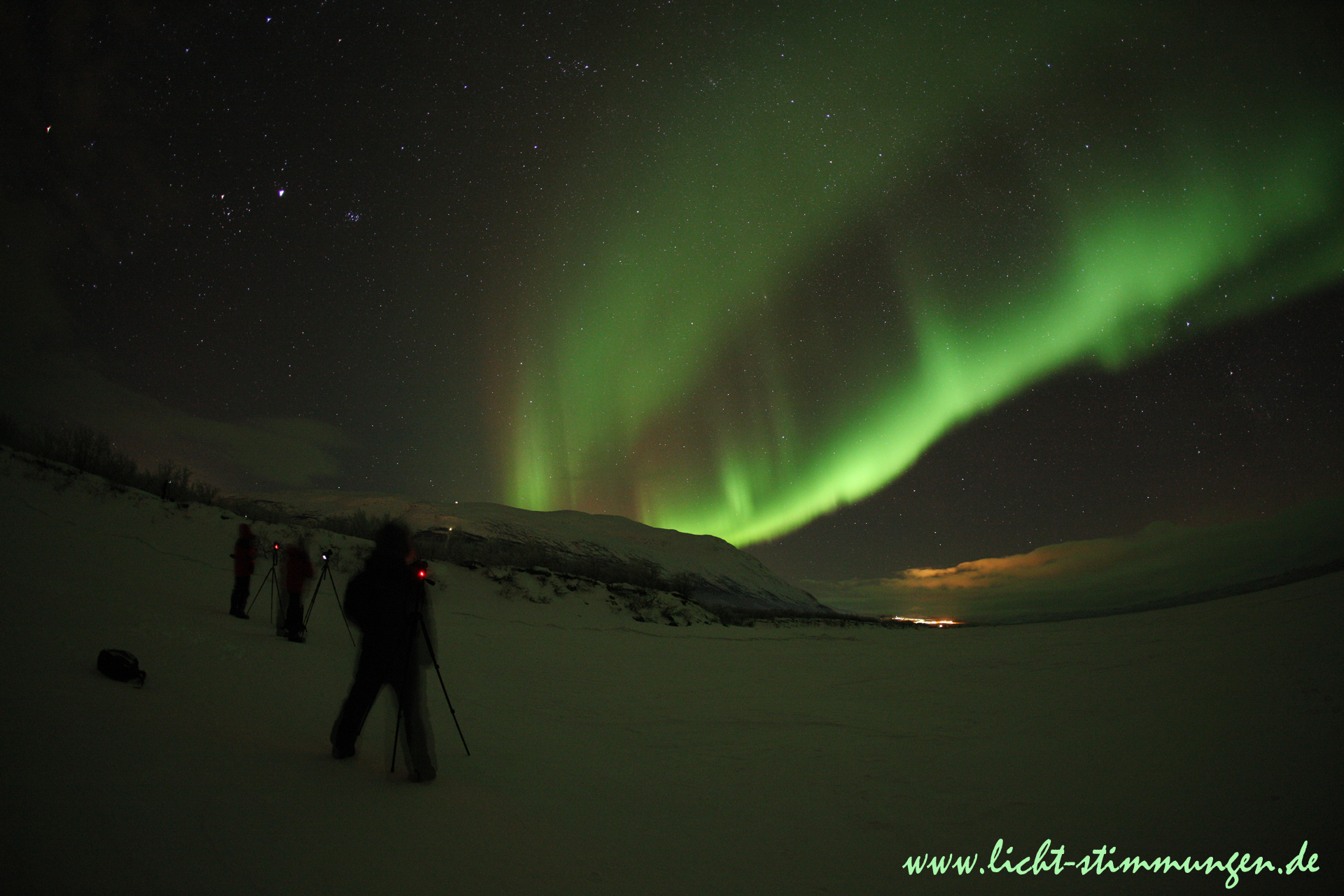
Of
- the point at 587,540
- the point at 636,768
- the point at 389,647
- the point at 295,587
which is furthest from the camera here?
the point at 587,540

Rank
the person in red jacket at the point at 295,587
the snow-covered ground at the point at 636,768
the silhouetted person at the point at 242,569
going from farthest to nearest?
the silhouetted person at the point at 242,569
the person in red jacket at the point at 295,587
the snow-covered ground at the point at 636,768

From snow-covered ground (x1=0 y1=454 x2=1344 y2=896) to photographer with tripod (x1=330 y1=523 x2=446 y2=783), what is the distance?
0.28 meters

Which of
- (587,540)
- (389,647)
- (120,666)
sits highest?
(587,540)

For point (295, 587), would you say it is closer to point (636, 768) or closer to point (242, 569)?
point (242, 569)

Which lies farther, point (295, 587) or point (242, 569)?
point (242, 569)

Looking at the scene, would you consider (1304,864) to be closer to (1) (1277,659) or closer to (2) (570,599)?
(1) (1277,659)

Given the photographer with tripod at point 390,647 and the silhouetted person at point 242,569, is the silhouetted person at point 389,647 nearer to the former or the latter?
the photographer with tripod at point 390,647

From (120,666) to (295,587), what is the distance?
4452mm

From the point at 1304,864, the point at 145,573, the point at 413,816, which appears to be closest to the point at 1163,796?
the point at 1304,864

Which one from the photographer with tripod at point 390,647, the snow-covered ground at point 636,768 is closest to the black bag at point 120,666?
the snow-covered ground at point 636,768

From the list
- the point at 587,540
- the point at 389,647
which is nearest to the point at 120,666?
the point at 389,647

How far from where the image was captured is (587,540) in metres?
65.1

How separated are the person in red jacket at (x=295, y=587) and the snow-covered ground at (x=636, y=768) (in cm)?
44

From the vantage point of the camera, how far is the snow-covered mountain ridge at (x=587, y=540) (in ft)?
180
